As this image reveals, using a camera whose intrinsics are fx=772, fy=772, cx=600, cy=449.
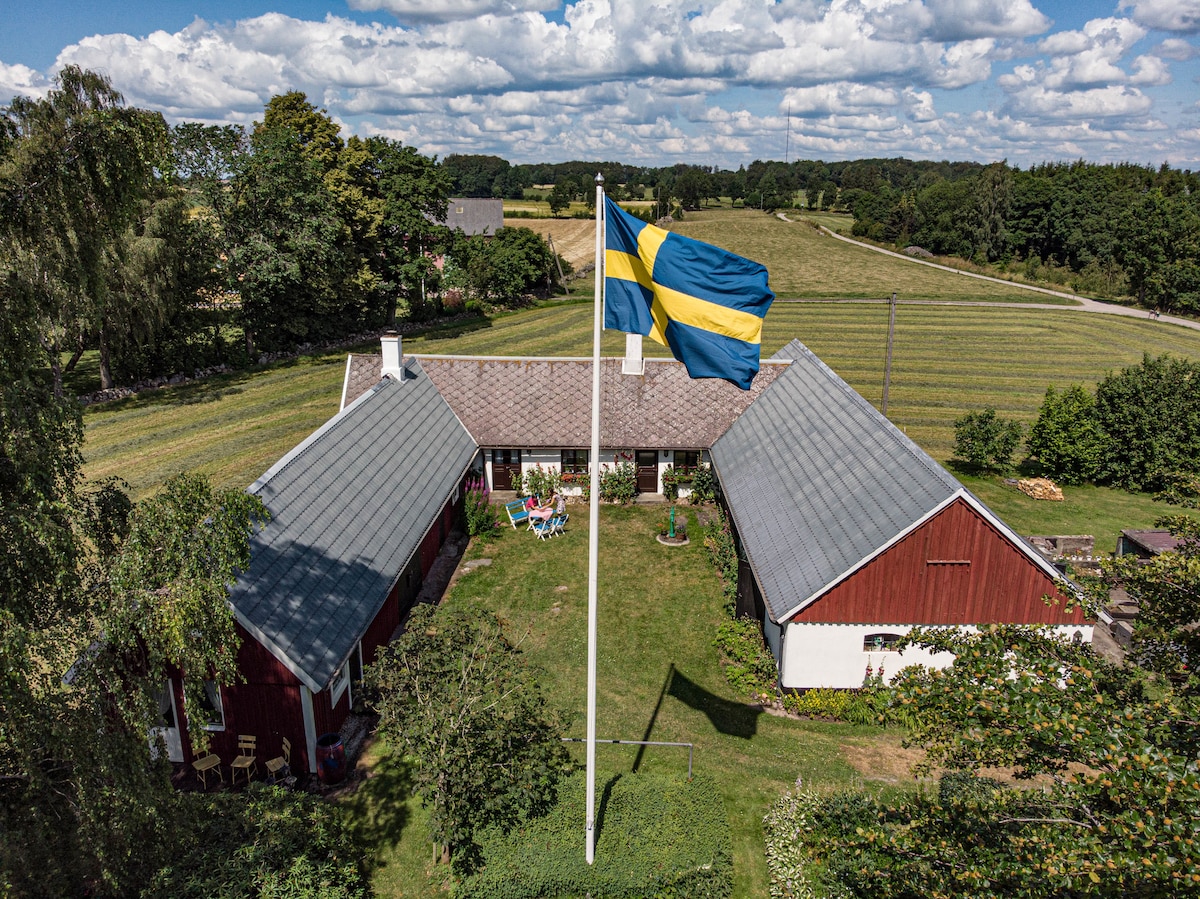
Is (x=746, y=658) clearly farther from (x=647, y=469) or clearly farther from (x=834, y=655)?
(x=647, y=469)

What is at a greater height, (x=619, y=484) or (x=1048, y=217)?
(x=1048, y=217)

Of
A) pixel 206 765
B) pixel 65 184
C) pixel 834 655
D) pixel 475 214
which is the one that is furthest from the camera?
pixel 475 214

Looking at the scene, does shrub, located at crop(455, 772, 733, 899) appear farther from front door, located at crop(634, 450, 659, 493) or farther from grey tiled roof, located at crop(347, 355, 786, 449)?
front door, located at crop(634, 450, 659, 493)

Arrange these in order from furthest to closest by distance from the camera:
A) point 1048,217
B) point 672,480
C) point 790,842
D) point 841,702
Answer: point 1048,217, point 672,480, point 841,702, point 790,842

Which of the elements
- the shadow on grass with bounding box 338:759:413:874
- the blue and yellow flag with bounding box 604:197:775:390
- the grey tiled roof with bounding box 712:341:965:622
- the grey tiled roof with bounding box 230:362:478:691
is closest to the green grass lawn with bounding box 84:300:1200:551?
the grey tiled roof with bounding box 230:362:478:691

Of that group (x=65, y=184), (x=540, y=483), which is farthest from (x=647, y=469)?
(x=65, y=184)
